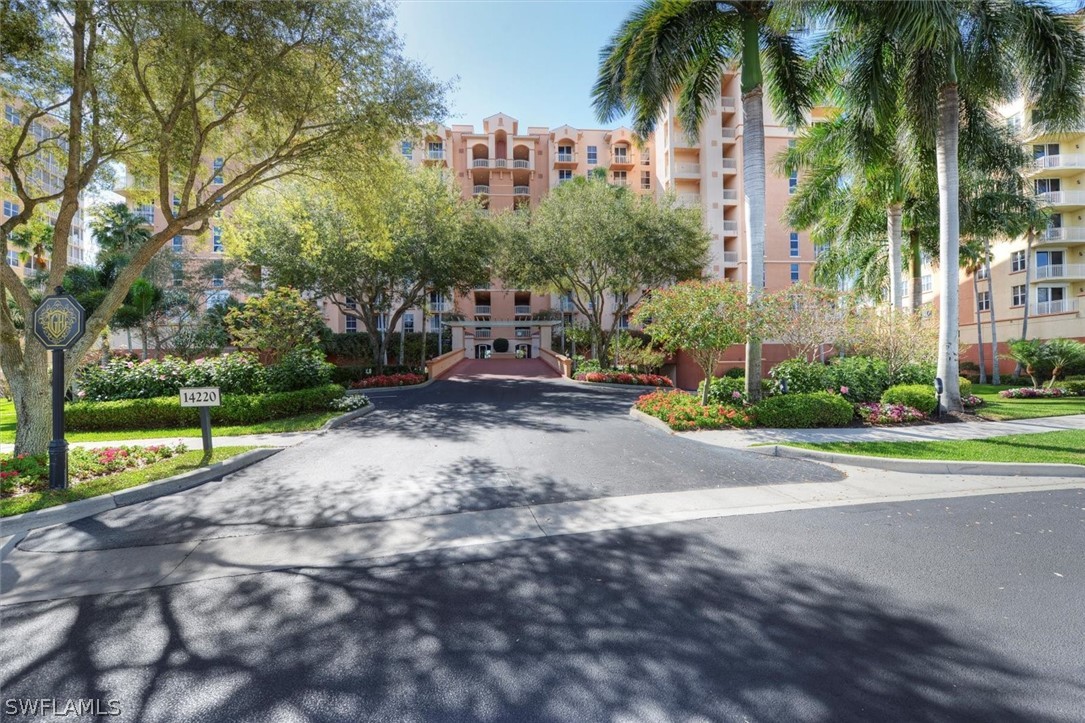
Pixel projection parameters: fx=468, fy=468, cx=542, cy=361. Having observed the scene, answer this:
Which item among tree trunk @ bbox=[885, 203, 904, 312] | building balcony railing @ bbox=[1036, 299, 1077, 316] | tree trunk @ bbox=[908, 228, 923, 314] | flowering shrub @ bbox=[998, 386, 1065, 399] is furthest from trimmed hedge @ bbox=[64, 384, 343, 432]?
building balcony railing @ bbox=[1036, 299, 1077, 316]

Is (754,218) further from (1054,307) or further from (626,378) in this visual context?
(1054,307)

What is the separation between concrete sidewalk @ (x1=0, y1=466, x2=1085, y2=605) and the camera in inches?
159

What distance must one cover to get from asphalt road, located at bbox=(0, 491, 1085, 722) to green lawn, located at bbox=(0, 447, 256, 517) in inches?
111

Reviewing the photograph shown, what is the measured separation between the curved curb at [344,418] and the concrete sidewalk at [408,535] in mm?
6156

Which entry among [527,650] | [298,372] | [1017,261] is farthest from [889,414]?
[1017,261]

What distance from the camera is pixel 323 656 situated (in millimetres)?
2928

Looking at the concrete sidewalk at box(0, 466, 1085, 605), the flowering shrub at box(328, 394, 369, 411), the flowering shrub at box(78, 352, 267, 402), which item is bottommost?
the concrete sidewalk at box(0, 466, 1085, 605)

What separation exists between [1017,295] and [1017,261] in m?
2.22

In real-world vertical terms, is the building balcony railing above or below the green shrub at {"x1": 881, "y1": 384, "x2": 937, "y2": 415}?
above

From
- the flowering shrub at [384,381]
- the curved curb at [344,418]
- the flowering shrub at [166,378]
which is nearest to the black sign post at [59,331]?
the curved curb at [344,418]

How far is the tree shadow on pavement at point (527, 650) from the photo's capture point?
2512 mm

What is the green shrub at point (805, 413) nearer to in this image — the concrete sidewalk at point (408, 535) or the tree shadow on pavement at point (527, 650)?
the concrete sidewalk at point (408, 535)

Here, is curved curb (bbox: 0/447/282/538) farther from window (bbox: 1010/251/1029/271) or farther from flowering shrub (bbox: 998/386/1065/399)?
window (bbox: 1010/251/1029/271)

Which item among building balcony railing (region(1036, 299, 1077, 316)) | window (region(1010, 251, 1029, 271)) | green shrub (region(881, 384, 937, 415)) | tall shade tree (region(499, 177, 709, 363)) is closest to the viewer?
green shrub (region(881, 384, 937, 415))
